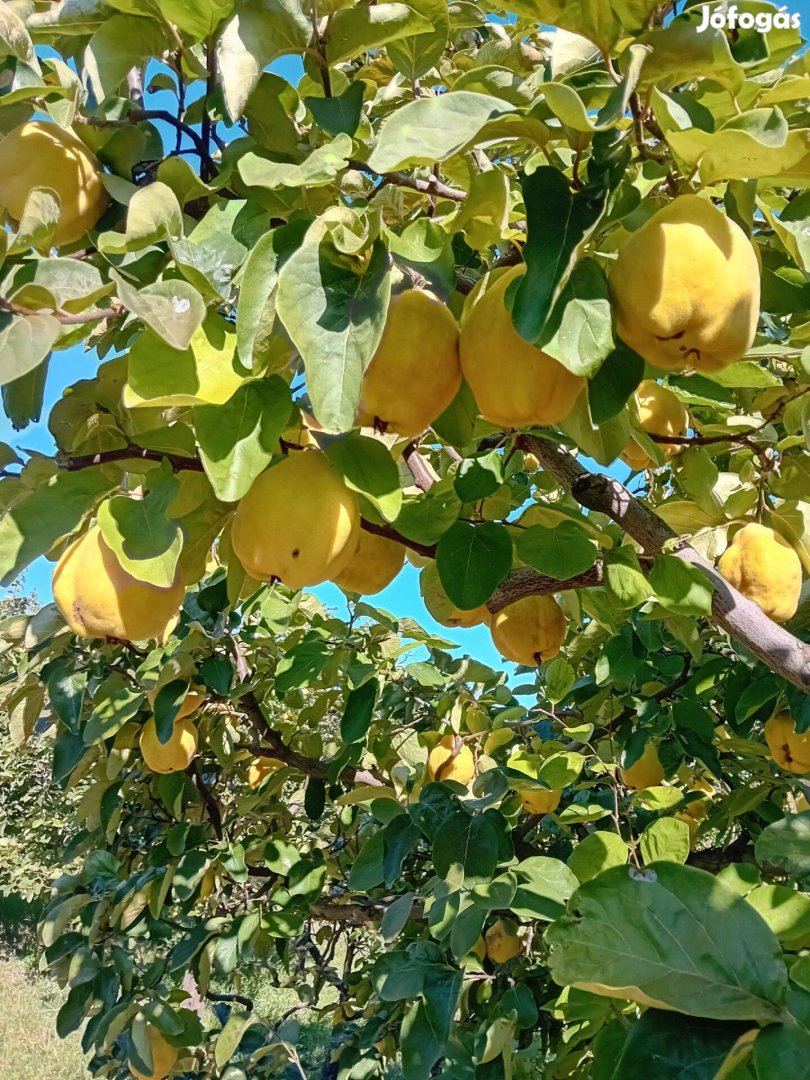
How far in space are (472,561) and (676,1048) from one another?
2.06 ft

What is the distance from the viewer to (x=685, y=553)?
1.26 m

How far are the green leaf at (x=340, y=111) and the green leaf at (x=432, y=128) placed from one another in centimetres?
19

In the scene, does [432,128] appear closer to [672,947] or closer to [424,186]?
[424,186]

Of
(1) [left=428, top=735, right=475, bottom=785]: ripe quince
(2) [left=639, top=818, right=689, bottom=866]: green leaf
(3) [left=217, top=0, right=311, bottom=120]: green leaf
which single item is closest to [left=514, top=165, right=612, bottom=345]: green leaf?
(3) [left=217, top=0, right=311, bottom=120]: green leaf

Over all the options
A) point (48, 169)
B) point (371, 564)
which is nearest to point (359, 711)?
point (371, 564)

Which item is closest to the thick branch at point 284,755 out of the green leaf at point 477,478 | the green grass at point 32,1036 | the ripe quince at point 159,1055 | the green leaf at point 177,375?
the ripe quince at point 159,1055

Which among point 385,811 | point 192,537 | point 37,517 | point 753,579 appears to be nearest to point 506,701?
point 385,811

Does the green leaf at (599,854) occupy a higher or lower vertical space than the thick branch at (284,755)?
higher

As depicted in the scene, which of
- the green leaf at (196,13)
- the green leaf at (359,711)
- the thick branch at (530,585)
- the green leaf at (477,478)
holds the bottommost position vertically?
the green leaf at (359,711)

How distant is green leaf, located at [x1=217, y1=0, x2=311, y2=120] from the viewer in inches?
35.3

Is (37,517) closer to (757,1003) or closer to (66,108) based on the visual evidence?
(66,108)

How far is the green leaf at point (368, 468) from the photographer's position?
958 mm

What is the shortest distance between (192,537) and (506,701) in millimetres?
1739

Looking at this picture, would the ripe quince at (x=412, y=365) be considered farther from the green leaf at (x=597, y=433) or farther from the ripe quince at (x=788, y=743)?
the ripe quince at (x=788, y=743)
